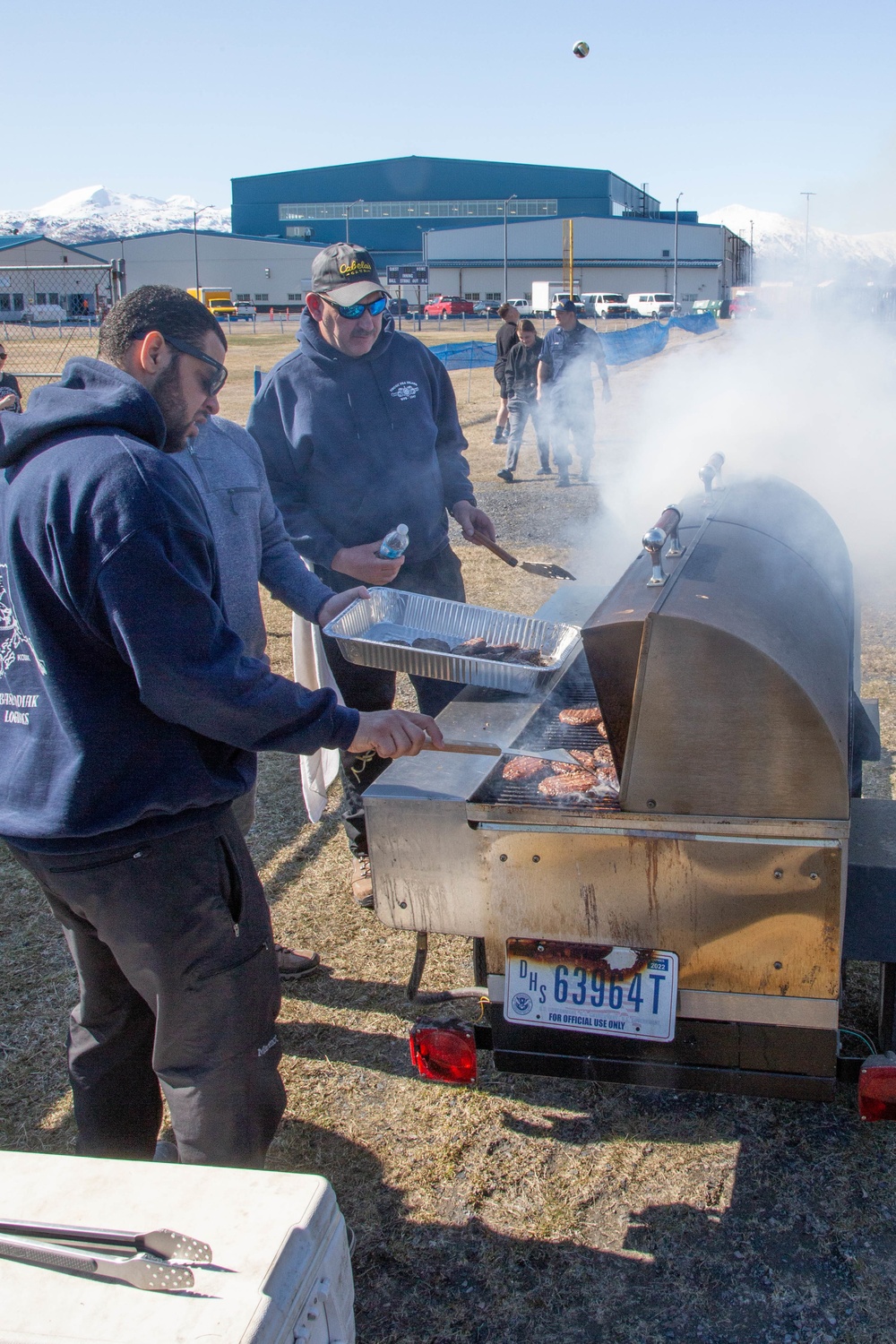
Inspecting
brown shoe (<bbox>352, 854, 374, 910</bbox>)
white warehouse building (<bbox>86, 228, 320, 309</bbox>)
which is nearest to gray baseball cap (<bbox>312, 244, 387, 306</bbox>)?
brown shoe (<bbox>352, 854, 374, 910</bbox>)

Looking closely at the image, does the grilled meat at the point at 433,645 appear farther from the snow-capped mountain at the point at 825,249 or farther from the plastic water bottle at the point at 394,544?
the snow-capped mountain at the point at 825,249

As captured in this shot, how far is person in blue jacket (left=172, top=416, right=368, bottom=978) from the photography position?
2.81 m

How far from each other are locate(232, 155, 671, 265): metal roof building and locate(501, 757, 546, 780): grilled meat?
275ft

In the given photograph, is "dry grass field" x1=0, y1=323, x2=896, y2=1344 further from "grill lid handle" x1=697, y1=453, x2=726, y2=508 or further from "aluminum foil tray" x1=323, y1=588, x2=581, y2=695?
"grill lid handle" x1=697, y1=453, x2=726, y2=508

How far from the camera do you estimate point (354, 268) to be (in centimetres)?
340

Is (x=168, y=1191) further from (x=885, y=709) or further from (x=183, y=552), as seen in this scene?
(x=885, y=709)

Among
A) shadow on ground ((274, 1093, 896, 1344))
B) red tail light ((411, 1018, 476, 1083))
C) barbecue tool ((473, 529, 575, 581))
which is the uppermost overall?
barbecue tool ((473, 529, 575, 581))

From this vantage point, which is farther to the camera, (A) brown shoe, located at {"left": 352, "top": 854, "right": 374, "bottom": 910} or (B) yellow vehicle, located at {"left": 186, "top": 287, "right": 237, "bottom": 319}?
(B) yellow vehicle, located at {"left": 186, "top": 287, "right": 237, "bottom": 319}

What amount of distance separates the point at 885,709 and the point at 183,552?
472 cm

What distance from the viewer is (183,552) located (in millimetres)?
1684

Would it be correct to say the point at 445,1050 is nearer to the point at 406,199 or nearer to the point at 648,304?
the point at 648,304

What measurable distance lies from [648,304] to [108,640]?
5674 centimetres

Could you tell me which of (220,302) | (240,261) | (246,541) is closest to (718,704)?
(246,541)

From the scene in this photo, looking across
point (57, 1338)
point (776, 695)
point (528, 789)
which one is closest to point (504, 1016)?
point (528, 789)
